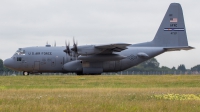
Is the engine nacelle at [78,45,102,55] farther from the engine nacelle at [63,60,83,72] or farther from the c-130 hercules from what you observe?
the engine nacelle at [63,60,83,72]

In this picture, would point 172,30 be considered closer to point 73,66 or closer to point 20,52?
point 73,66

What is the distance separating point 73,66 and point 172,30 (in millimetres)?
14544

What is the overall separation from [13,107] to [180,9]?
1762 inches

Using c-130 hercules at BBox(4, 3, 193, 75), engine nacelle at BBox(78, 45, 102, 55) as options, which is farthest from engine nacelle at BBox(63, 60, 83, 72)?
engine nacelle at BBox(78, 45, 102, 55)

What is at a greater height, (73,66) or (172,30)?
(172,30)

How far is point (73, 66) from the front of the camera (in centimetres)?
5031

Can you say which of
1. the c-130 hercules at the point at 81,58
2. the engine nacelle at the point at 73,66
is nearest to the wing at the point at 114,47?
the c-130 hercules at the point at 81,58

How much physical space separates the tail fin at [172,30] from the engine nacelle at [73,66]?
11072 mm

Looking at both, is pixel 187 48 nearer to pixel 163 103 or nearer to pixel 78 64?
pixel 78 64

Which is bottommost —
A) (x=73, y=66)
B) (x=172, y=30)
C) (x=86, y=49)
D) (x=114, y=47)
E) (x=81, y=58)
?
(x=73, y=66)

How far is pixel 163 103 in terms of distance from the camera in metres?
15.5

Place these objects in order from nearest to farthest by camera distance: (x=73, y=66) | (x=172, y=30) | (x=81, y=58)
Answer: (x=81, y=58) → (x=73, y=66) → (x=172, y=30)

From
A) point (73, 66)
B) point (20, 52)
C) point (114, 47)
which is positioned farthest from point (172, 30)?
point (20, 52)

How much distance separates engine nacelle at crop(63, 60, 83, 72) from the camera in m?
50.2
